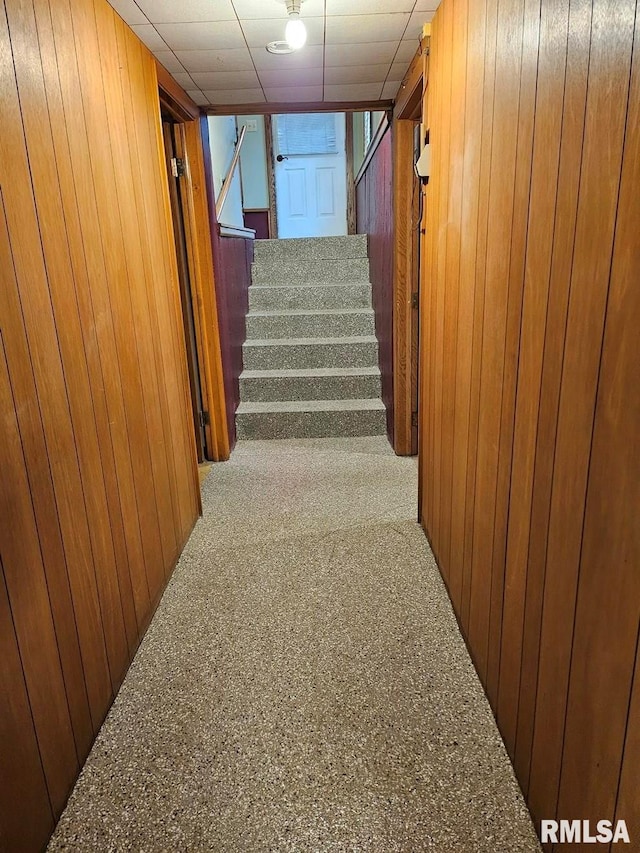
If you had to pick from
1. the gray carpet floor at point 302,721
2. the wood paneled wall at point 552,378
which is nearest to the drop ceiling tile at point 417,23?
the wood paneled wall at point 552,378

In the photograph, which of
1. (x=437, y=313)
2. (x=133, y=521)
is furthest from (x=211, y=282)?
(x=133, y=521)

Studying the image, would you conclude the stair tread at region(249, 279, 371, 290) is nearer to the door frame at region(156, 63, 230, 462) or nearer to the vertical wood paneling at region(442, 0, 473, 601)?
the door frame at region(156, 63, 230, 462)

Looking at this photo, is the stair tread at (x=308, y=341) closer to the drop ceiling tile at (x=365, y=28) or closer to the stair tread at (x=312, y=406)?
the stair tread at (x=312, y=406)

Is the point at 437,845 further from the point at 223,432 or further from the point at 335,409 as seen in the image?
the point at 335,409

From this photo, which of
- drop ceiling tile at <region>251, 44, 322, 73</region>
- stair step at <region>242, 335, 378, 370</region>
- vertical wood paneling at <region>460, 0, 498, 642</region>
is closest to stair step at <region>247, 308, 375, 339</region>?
stair step at <region>242, 335, 378, 370</region>

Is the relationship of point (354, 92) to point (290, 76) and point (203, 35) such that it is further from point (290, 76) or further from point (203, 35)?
point (203, 35)

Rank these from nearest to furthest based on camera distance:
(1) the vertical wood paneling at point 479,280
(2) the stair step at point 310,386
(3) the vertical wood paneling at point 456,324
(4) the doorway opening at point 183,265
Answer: (1) the vertical wood paneling at point 479,280 < (3) the vertical wood paneling at point 456,324 < (4) the doorway opening at point 183,265 < (2) the stair step at point 310,386

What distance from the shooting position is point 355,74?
2477 millimetres

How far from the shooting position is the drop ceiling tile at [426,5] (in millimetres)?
1763

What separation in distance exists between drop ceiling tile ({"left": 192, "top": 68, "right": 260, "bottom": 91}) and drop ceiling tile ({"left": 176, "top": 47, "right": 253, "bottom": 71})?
6 centimetres

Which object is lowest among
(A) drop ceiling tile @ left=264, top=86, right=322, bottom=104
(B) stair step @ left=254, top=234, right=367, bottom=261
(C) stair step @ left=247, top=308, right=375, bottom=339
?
(C) stair step @ left=247, top=308, right=375, bottom=339

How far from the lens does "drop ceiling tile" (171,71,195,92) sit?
2.40m

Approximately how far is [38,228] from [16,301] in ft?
0.71

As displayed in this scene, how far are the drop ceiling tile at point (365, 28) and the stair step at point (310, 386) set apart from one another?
2.23 m
